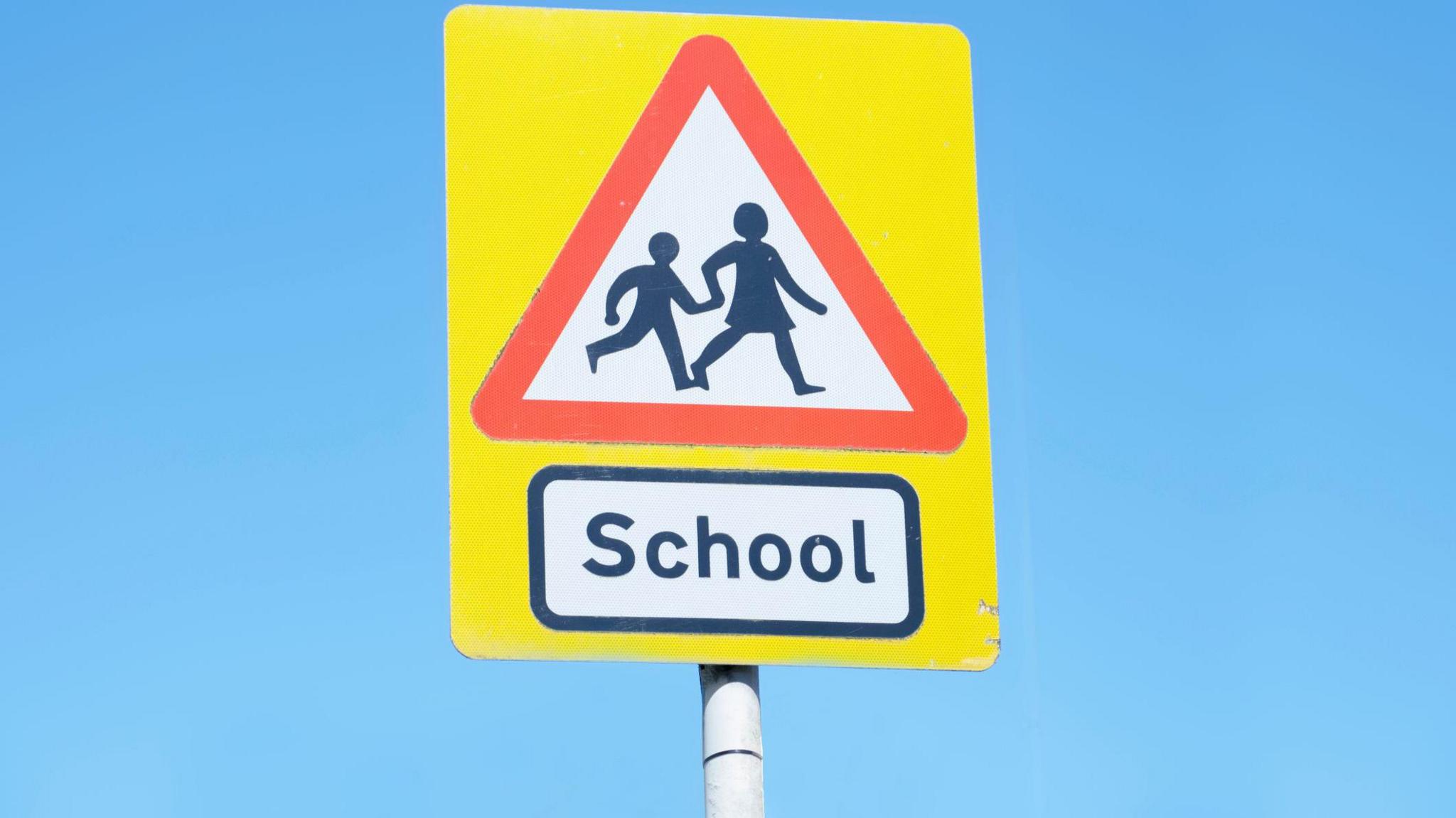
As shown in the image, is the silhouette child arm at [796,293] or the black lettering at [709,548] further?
the silhouette child arm at [796,293]

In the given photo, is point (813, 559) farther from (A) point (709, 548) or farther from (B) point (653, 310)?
(B) point (653, 310)

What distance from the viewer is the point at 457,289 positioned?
2396mm

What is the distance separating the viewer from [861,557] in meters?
2.35

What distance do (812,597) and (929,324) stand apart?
1.37 feet

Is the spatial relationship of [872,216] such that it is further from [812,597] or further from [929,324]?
[812,597]

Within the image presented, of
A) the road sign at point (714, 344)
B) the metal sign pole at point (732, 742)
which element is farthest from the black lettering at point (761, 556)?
the metal sign pole at point (732, 742)

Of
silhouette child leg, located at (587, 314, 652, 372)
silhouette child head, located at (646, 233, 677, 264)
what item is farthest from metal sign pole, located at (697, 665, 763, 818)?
silhouette child head, located at (646, 233, 677, 264)

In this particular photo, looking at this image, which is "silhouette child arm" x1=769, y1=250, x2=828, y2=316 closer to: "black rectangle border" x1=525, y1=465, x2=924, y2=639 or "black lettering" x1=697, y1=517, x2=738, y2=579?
"black rectangle border" x1=525, y1=465, x2=924, y2=639

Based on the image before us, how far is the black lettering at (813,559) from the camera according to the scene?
2.33 metres

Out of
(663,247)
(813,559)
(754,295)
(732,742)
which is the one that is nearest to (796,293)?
(754,295)

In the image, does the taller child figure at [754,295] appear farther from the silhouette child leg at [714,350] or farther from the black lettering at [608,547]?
the black lettering at [608,547]

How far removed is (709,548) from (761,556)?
0.07m

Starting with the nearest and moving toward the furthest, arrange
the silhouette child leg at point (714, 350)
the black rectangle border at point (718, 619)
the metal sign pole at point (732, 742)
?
1. the metal sign pole at point (732, 742)
2. the black rectangle border at point (718, 619)
3. the silhouette child leg at point (714, 350)

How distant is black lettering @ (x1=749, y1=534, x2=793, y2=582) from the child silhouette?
0.72 ft
